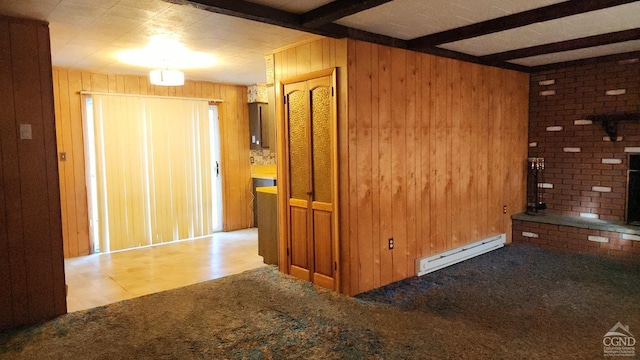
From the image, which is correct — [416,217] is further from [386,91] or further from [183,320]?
[183,320]

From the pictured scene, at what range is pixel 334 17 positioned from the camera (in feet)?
9.91

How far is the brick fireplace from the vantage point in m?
4.93

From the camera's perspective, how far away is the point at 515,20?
329 cm

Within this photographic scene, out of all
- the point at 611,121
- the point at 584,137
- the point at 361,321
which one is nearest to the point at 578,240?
the point at 584,137

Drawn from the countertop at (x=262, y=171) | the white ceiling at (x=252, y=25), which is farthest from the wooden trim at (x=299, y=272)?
the countertop at (x=262, y=171)

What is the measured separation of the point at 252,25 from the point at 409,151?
1.86 meters

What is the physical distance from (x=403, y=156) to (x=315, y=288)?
4.89 ft

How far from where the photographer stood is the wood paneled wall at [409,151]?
3.72 metres

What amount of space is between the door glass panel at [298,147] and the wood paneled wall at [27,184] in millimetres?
1979

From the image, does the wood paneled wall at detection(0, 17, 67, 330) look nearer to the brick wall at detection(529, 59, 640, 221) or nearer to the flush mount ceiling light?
the flush mount ceiling light

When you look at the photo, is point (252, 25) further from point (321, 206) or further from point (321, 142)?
point (321, 206)

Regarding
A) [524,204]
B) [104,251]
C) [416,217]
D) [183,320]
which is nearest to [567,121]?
[524,204]

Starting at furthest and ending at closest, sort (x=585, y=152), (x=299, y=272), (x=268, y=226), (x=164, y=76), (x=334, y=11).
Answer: (x=585, y=152), (x=268, y=226), (x=164, y=76), (x=299, y=272), (x=334, y=11)

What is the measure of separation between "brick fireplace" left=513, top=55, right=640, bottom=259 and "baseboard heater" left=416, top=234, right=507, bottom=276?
536mm
